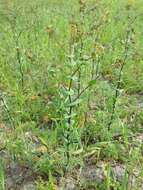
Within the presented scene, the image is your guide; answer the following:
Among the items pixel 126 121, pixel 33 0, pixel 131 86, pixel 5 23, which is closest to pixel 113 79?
pixel 131 86

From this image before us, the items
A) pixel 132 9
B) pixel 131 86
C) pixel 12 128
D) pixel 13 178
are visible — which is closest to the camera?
pixel 13 178

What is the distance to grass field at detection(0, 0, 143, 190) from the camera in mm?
2832

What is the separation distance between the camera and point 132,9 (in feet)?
19.6

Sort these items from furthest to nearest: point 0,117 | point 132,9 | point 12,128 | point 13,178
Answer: point 132,9 < point 0,117 < point 12,128 < point 13,178

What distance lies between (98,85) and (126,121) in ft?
1.54

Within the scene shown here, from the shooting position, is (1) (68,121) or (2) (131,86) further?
(2) (131,86)

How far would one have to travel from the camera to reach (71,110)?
281 centimetres

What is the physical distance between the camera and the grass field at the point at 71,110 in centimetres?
283

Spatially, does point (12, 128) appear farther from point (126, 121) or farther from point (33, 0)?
point (33, 0)

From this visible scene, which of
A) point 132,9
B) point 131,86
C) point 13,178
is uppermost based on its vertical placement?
point 132,9

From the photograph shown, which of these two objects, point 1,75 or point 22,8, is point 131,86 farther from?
point 22,8

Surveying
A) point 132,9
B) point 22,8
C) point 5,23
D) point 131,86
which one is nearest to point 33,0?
point 22,8

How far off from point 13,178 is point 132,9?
3767mm

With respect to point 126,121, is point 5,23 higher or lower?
higher
